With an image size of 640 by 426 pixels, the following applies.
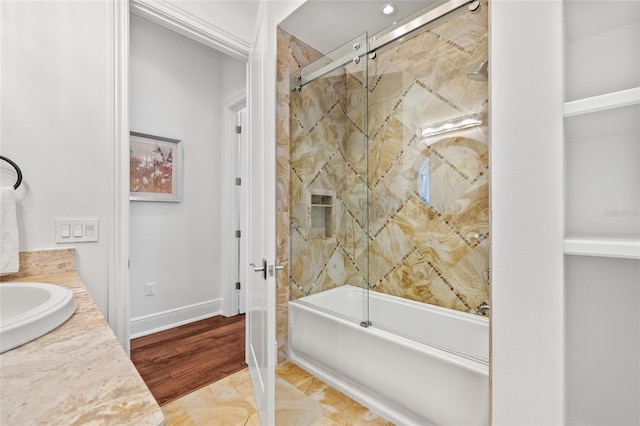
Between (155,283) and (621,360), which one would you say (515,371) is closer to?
(621,360)

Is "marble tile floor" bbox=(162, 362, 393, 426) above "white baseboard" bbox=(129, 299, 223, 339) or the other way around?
the other way around

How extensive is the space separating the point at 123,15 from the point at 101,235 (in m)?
1.15

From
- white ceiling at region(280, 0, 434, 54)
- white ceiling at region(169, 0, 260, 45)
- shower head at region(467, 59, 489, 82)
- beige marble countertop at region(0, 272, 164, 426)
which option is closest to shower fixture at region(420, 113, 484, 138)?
shower head at region(467, 59, 489, 82)

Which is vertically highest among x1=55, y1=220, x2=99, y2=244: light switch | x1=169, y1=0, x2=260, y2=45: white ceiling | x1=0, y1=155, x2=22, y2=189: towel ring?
x1=169, y1=0, x2=260, y2=45: white ceiling

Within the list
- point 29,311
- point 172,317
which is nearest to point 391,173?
point 29,311

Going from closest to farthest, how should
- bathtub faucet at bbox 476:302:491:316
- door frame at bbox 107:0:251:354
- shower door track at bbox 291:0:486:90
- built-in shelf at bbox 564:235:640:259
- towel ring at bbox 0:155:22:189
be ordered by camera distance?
built-in shelf at bbox 564:235:640:259, towel ring at bbox 0:155:22:189, door frame at bbox 107:0:251:354, shower door track at bbox 291:0:486:90, bathtub faucet at bbox 476:302:491:316

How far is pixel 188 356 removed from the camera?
86.2 inches

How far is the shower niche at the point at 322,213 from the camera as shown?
2.24 metres

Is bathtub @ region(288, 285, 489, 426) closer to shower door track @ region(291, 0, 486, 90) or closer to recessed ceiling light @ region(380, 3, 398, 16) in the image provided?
shower door track @ region(291, 0, 486, 90)

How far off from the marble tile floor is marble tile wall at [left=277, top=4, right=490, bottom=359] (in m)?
0.35

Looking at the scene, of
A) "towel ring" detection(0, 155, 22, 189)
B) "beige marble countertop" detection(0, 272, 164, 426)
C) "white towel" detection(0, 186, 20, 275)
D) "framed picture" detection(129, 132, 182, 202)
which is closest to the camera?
"beige marble countertop" detection(0, 272, 164, 426)

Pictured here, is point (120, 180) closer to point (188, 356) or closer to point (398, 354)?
point (188, 356)

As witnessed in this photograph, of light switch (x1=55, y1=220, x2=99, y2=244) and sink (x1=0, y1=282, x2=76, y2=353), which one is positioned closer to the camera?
sink (x1=0, y1=282, x2=76, y2=353)

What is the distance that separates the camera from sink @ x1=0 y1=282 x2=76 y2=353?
22.7 inches
